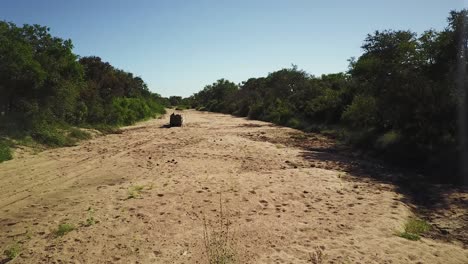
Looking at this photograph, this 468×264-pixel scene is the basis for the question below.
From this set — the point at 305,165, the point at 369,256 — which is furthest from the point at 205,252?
the point at 305,165

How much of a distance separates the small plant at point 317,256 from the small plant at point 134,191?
435 cm

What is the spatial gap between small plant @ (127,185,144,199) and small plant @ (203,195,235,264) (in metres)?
2.15

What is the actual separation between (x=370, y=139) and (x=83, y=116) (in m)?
15.9

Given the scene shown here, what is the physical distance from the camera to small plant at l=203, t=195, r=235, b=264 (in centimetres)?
561

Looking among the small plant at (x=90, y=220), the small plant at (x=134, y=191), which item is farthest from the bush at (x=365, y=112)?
the small plant at (x=90, y=220)

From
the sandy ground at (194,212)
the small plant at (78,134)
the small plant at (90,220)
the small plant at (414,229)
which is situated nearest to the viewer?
the sandy ground at (194,212)

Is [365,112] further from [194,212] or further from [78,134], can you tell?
[78,134]

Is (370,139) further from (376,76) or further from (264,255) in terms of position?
(264,255)

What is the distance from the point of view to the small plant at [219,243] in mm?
5607

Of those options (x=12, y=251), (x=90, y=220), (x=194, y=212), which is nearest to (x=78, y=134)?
(x=90, y=220)

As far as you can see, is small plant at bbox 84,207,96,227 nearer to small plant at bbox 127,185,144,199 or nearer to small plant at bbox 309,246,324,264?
small plant at bbox 127,185,144,199

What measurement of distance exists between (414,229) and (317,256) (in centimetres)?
258

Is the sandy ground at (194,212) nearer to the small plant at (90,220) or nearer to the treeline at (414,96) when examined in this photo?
the small plant at (90,220)

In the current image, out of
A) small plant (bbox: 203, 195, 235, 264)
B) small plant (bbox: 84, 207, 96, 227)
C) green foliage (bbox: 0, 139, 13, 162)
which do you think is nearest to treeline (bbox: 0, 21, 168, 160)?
green foliage (bbox: 0, 139, 13, 162)
